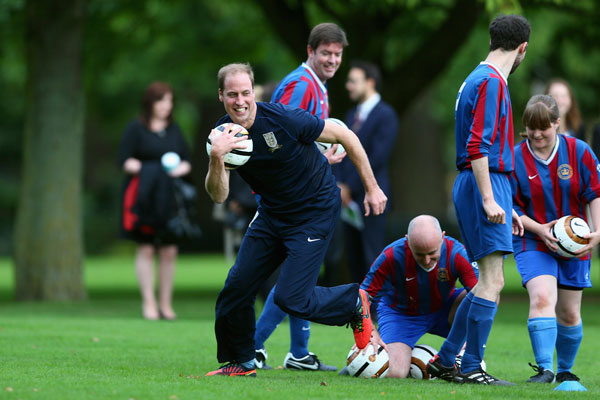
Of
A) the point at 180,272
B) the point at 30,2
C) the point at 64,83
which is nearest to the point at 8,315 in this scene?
the point at 64,83

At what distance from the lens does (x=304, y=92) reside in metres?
8.01

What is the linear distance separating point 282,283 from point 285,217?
465 mm

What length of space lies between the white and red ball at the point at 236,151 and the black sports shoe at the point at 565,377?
2669 millimetres

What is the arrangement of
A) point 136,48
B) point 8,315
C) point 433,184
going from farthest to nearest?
point 433,184 < point 136,48 < point 8,315

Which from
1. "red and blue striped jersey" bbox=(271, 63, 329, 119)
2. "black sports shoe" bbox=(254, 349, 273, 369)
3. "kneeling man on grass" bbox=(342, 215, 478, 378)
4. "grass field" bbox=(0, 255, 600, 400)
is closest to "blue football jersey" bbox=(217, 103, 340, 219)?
"kneeling man on grass" bbox=(342, 215, 478, 378)

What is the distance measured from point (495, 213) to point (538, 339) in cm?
109

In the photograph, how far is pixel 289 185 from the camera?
7.00 metres

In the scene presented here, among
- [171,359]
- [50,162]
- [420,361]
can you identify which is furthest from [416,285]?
[50,162]

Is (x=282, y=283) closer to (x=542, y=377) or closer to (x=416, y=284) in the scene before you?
(x=416, y=284)

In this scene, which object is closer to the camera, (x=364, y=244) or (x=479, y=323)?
(x=479, y=323)

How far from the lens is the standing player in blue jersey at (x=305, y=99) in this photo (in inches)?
314

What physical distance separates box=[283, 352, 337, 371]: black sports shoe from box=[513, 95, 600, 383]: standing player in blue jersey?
1.62m

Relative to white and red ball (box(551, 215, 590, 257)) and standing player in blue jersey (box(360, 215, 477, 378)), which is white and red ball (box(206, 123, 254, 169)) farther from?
white and red ball (box(551, 215, 590, 257))

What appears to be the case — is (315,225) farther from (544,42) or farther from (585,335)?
(544,42)
